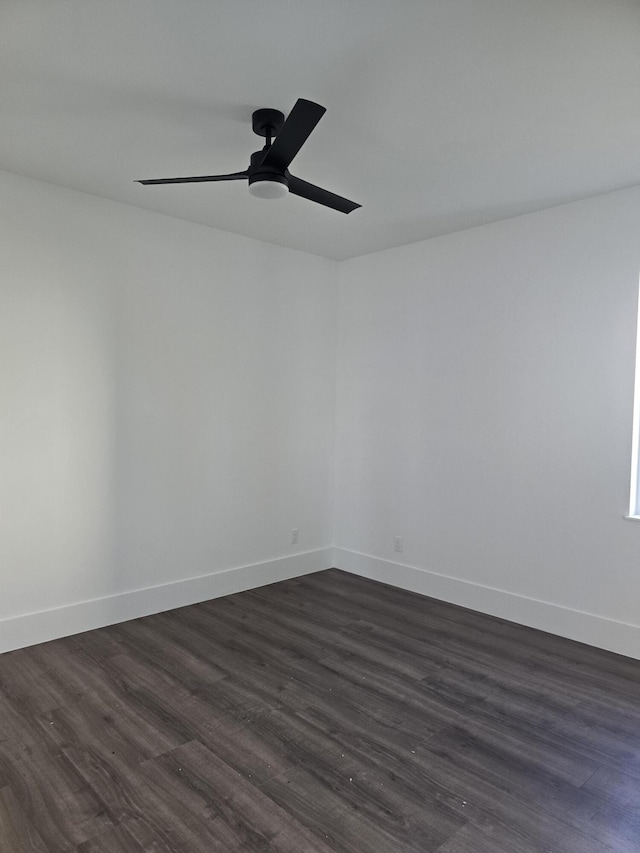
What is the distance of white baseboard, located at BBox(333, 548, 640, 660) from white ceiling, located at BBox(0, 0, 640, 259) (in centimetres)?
247

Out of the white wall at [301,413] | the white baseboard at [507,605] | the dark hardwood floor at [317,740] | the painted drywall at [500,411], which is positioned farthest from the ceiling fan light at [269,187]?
the white baseboard at [507,605]

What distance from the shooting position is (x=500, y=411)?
375 cm

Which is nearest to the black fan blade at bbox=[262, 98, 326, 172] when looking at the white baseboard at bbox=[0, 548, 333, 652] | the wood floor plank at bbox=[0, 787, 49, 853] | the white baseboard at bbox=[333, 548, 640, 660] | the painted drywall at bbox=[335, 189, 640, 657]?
the painted drywall at bbox=[335, 189, 640, 657]

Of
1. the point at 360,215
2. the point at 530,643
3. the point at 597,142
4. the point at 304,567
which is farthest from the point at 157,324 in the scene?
the point at 530,643

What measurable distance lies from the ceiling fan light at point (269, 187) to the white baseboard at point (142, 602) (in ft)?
8.41

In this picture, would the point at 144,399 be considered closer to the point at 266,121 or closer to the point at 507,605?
the point at 266,121

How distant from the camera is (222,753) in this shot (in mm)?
2225

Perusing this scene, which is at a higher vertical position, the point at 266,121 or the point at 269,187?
the point at 266,121

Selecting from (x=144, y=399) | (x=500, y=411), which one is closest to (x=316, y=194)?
(x=144, y=399)

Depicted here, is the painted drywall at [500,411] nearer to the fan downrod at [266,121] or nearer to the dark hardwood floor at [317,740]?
the dark hardwood floor at [317,740]

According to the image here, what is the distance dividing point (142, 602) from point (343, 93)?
10.1ft

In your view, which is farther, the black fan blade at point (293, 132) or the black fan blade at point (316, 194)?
the black fan blade at point (316, 194)

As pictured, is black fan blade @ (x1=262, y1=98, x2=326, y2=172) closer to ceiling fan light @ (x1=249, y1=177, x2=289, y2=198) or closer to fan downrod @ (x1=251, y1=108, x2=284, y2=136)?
ceiling fan light @ (x1=249, y1=177, x2=289, y2=198)

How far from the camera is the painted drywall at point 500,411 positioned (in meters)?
3.24
